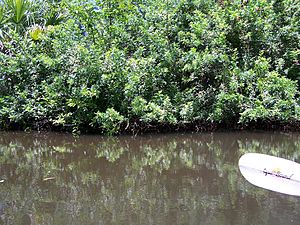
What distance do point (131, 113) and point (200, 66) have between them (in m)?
1.82

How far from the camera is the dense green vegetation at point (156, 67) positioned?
8.86 m

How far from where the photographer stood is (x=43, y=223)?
454 cm

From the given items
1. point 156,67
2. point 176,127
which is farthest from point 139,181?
point 156,67

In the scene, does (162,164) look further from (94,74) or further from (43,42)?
(43,42)

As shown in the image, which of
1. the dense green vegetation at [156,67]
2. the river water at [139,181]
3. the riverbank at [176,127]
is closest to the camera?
the river water at [139,181]

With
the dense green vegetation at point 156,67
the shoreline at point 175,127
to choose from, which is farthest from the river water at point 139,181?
the dense green vegetation at point 156,67

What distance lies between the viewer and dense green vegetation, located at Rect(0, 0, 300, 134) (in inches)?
349

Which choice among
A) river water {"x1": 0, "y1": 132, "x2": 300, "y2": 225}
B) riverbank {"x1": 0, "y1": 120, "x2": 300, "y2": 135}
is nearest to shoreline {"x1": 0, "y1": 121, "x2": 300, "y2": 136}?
riverbank {"x1": 0, "y1": 120, "x2": 300, "y2": 135}

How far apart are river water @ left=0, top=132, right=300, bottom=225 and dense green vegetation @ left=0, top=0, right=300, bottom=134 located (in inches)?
21.1

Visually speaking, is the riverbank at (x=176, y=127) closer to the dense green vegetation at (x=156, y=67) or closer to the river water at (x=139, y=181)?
the dense green vegetation at (x=156, y=67)

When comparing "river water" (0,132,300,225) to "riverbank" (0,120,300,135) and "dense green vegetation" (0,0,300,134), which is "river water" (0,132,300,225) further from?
"dense green vegetation" (0,0,300,134)

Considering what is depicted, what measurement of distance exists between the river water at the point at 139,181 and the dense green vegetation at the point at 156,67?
1.76 feet

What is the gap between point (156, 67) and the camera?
9102 mm

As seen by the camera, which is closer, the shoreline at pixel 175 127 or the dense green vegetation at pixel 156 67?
the dense green vegetation at pixel 156 67
